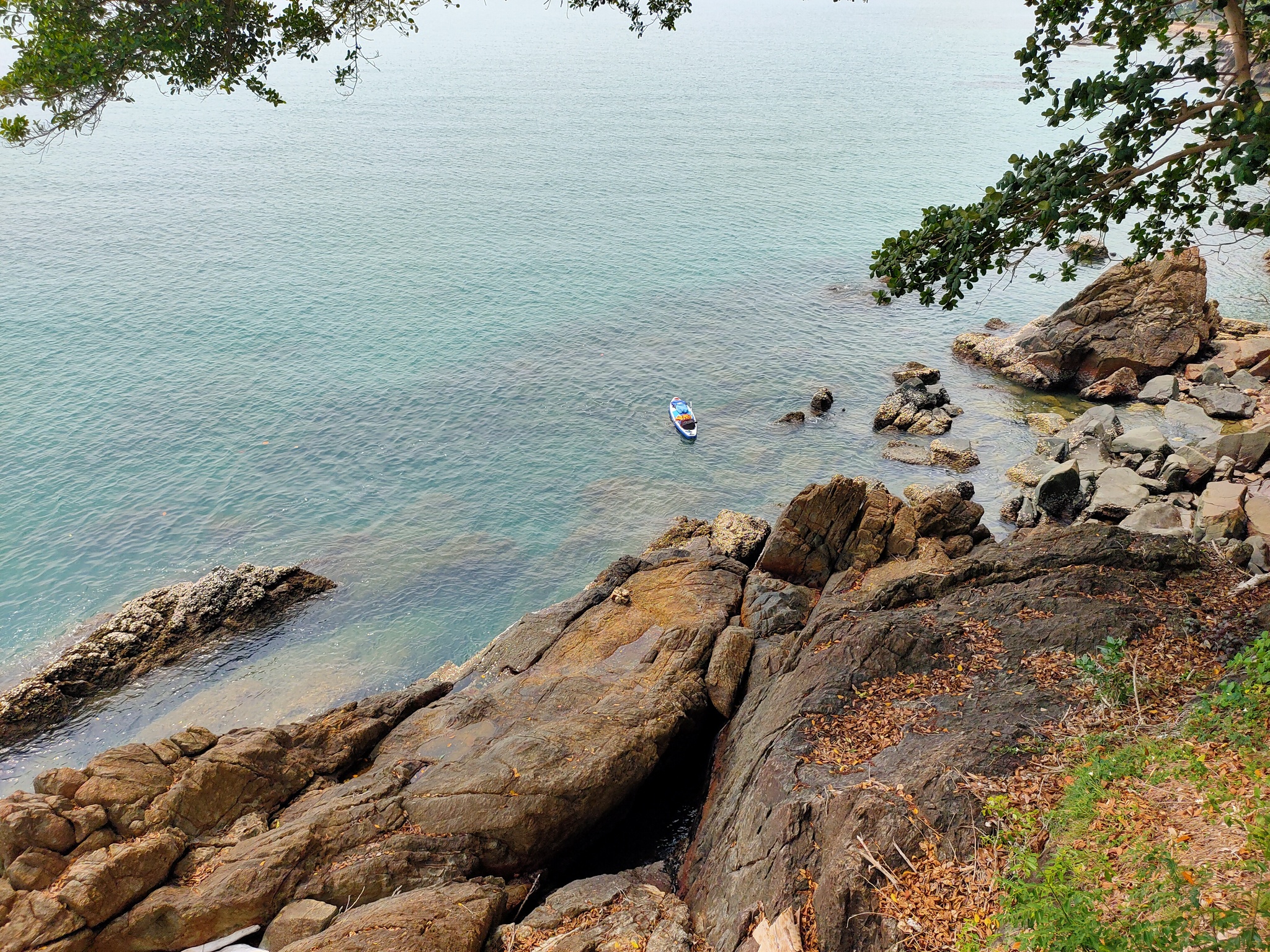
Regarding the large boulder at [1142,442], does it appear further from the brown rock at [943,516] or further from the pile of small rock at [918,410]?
the brown rock at [943,516]

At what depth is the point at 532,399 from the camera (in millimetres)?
46062

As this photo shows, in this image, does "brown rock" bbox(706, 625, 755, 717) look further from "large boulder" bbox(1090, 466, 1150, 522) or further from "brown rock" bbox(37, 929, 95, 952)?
"large boulder" bbox(1090, 466, 1150, 522)

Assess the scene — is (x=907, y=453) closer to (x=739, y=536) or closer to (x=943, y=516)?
(x=943, y=516)

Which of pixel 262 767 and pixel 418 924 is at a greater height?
pixel 418 924

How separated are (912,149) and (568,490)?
80407mm

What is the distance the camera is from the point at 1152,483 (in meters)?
29.9

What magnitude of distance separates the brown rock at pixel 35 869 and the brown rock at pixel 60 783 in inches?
55.0

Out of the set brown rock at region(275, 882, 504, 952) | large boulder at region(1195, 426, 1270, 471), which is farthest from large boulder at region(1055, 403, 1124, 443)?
brown rock at region(275, 882, 504, 952)

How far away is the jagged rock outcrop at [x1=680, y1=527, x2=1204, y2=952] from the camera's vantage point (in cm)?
1105

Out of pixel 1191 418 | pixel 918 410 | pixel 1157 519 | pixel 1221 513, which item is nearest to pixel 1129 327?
pixel 1191 418

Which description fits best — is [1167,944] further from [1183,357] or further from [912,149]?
[912,149]

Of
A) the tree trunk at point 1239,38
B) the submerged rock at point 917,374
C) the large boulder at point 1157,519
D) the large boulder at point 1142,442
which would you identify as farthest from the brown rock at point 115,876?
the submerged rock at point 917,374

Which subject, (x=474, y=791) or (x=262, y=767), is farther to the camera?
(x=262, y=767)

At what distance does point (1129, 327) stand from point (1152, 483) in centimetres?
1634
